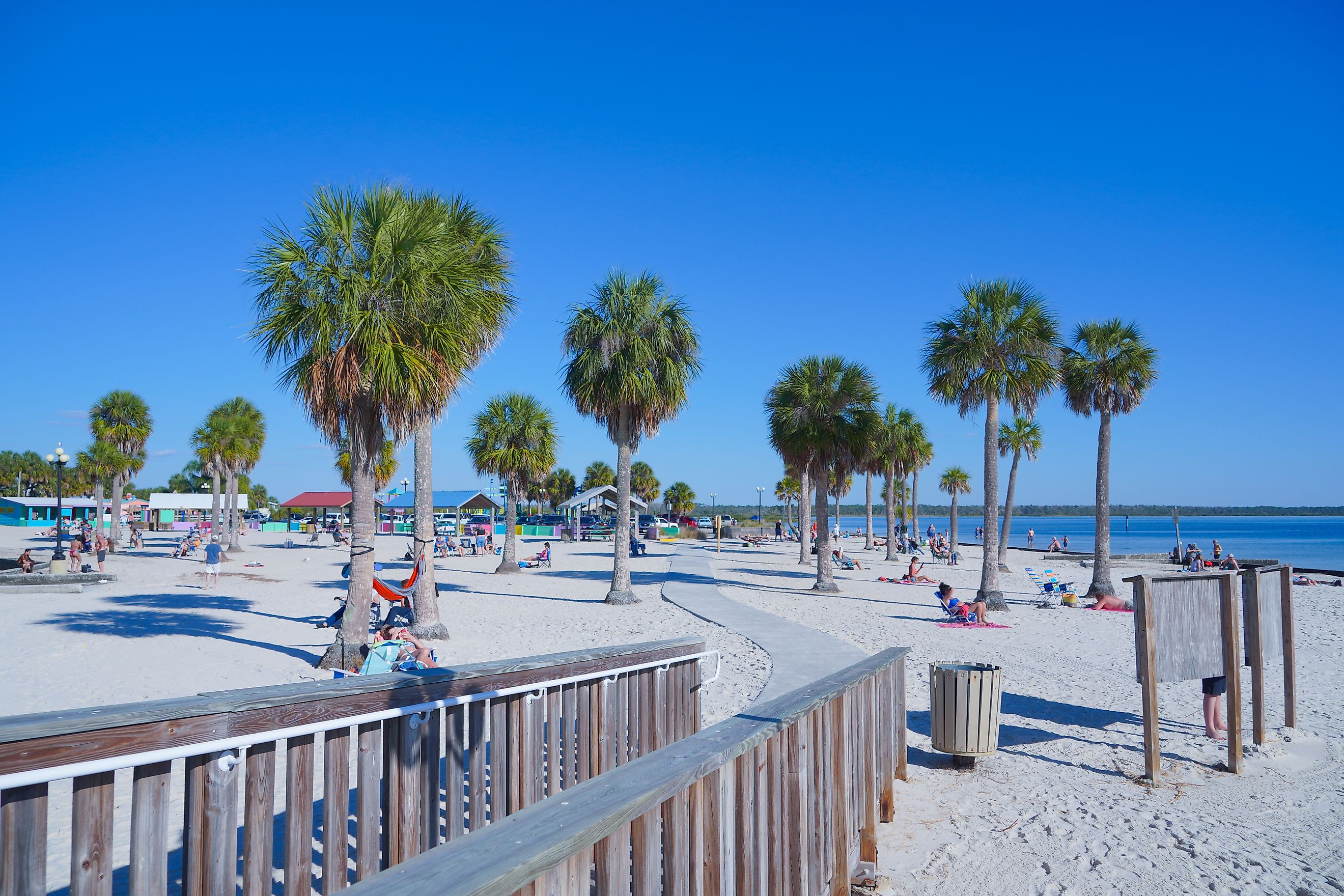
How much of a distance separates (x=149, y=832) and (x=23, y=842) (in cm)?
30

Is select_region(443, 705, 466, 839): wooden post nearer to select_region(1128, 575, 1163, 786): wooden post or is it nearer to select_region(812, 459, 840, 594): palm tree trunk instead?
select_region(1128, 575, 1163, 786): wooden post

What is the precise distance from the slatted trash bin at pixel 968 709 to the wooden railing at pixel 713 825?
8.32ft

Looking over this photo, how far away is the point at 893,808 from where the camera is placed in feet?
19.1

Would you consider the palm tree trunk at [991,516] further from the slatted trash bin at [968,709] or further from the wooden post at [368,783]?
the wooden post at [368,783]

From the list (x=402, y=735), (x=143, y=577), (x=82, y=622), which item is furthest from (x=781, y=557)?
(x=402, y=735)

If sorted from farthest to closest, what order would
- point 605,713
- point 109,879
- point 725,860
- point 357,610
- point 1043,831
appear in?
1. point 357,610
2. point 1043,831
3. point 605,713
4. point 725,860
5. point 109,879

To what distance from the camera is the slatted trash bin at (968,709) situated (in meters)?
6.97

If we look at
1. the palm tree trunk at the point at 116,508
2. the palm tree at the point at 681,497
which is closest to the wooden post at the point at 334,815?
the palm tree trunk at the point at 116,508

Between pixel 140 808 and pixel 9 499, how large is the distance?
306ft

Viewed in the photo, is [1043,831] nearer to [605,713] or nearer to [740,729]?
[605,713]

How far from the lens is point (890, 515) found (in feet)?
145

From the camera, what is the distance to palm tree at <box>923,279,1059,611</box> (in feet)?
67.0

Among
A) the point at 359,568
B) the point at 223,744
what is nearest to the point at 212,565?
the point at 359,568

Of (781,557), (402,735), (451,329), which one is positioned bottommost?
(781,557)
